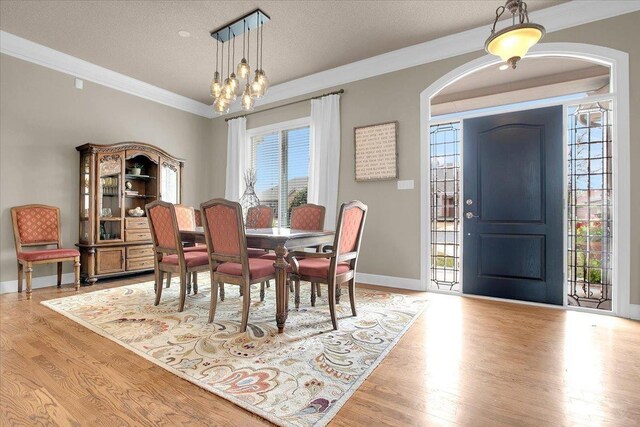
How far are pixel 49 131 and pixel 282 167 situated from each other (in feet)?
10.2

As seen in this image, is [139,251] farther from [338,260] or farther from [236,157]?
[338,260]

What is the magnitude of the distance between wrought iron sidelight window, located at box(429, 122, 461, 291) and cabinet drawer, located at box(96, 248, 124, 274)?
413cm

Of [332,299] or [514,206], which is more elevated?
[514,206]

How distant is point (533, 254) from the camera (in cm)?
341

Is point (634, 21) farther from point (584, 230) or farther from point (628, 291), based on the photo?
point (628, 291)

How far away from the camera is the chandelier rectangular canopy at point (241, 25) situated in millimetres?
3301

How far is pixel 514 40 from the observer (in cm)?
204

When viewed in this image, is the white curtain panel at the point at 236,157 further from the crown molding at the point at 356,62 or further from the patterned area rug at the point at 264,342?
the patterned area rug at the point at 264,342

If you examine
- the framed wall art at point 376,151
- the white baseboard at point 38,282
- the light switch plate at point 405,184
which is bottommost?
the white baseboard at point 38,282

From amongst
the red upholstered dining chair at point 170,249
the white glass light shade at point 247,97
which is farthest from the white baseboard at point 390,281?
the white glass light shade at point 247,97

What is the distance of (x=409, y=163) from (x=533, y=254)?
168 centimetres

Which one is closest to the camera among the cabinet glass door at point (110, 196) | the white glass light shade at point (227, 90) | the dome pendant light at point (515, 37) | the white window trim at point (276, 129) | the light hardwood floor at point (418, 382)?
the light hardwood floor at point (418, 382)

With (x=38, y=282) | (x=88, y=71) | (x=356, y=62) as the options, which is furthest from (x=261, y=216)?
(x=88, y=71)

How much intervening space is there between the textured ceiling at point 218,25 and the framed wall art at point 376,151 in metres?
0.96
